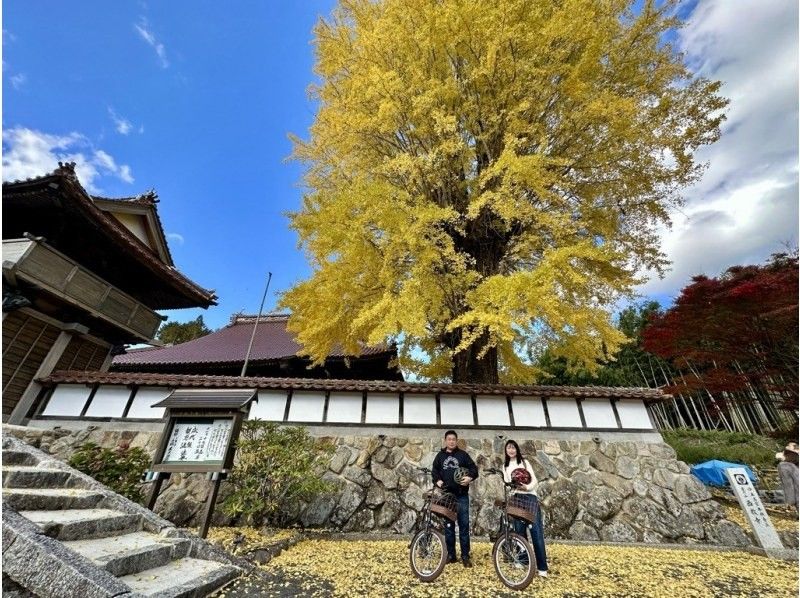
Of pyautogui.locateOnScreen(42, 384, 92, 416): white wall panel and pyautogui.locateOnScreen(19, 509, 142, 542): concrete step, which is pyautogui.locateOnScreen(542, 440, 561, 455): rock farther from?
pyautogui.locateOnScreen(42, 384, 92, 416): white wall panel

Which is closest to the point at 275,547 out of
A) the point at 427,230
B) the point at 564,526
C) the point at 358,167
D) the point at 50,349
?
the point at 564,526

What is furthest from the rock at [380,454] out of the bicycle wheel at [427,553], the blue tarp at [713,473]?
the blue tarp at [713,473]

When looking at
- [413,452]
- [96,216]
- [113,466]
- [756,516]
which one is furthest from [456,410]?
[96,216]

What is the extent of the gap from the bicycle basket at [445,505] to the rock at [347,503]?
2.57 metres

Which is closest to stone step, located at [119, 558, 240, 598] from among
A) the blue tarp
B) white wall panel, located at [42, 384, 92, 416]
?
white wall panel, located at [42, 384, 92, 416]

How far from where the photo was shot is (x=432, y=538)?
13.2ft

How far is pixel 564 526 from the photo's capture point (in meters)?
6.14

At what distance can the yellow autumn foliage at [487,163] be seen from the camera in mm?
6238

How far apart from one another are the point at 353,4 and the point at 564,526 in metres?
12.3

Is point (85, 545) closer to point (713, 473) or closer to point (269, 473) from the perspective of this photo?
point (269, 473)

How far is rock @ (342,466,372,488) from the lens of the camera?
255 inches

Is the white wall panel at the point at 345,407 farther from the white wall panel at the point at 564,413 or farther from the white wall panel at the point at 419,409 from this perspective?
the white wall panel at the point at 564,413

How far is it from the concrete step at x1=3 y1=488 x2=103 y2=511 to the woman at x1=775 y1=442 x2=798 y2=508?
12680 mm

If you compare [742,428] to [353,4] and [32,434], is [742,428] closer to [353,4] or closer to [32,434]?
[353,4]
